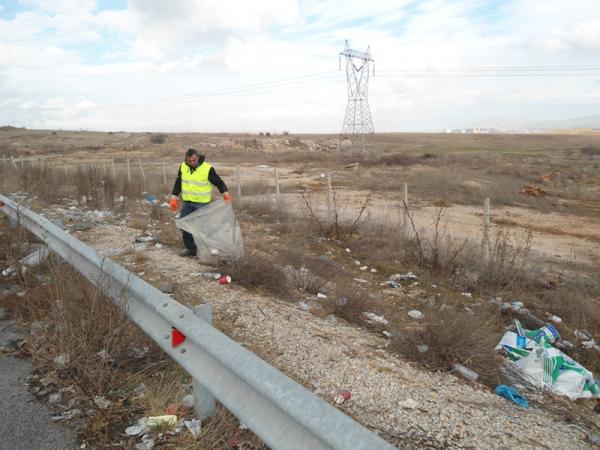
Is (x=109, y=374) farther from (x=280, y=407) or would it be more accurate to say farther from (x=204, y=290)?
(x=204, y=290)

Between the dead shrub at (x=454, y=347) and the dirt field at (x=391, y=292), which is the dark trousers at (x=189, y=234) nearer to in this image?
the dirt field at (x=391, y=292)

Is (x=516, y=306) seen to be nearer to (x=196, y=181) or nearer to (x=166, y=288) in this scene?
(x=166, y=288)

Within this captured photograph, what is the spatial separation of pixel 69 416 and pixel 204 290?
246cm

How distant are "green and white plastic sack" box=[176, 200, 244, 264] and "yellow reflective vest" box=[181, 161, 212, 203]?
1.54 ft

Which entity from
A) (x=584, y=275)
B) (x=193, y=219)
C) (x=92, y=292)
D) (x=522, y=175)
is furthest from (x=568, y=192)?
(x=92, y=292)

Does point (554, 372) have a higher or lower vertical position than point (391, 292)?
higher

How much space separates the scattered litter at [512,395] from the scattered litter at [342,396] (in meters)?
1.47

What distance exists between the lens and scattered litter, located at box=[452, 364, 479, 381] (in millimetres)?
3787

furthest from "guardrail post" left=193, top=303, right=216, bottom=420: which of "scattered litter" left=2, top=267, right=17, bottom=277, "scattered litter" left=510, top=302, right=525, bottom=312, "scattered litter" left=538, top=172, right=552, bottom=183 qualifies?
"scattered litter" left=538, top=172, right=552, bottom=183

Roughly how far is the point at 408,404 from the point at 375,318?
2295 mm

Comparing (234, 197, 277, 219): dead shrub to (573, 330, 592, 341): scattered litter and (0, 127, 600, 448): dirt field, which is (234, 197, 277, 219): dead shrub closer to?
(0, 127, 600, 448): dirt field

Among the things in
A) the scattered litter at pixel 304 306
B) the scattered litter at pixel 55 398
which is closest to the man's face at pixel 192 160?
the scattered litter at pixel 304 306

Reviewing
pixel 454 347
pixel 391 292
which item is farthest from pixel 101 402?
pixel 391 292

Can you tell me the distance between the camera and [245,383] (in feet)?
6.73
